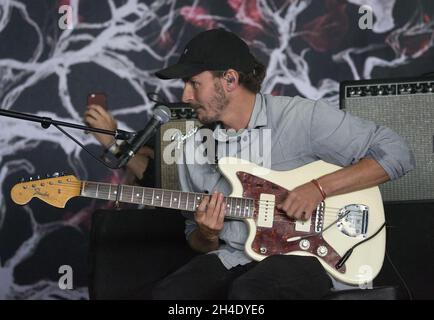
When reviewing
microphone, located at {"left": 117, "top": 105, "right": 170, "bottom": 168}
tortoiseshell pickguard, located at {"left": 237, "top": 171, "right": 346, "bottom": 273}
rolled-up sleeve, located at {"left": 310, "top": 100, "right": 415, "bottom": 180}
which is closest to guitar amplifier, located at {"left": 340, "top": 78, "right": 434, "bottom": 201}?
rolled-up sleeve, located at {"left": 310, "top": 100, "right": 415, "bottom": 180}

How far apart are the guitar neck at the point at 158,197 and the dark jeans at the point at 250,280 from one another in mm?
180

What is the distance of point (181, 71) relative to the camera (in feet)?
8.00

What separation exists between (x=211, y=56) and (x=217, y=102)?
159mm

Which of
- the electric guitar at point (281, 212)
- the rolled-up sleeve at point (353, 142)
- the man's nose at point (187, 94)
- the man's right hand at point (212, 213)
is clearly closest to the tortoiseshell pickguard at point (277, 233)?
the electric guitar at point (281, 212)

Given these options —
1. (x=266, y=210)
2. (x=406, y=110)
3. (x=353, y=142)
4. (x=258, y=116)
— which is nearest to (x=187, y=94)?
(x=258, y=116)

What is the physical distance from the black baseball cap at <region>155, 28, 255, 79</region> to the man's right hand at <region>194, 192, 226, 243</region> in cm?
43

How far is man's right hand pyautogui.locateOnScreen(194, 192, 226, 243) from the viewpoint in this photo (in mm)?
2350

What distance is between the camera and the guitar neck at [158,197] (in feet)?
7.87

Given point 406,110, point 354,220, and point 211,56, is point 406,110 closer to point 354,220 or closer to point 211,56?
point 354,220

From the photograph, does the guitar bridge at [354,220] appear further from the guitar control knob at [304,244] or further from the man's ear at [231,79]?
the man's ear at [231,79]

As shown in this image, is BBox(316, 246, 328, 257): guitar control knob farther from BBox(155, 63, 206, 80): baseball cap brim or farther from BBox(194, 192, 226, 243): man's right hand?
BBox(155, 63, 206, 80): baseball cap brim

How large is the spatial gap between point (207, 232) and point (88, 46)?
157cm
